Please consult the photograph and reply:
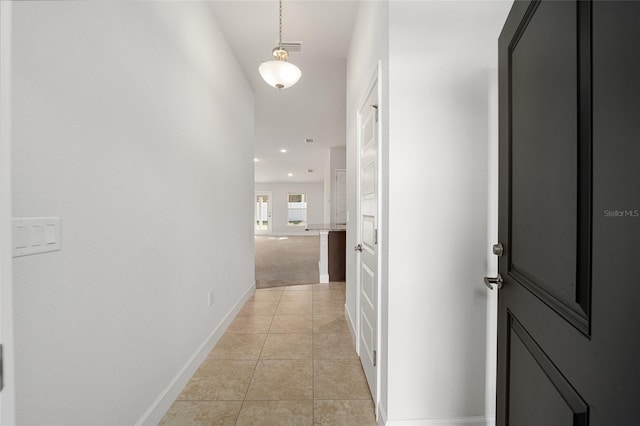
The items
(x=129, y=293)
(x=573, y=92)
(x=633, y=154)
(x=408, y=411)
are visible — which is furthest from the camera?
(x=408, y=411)

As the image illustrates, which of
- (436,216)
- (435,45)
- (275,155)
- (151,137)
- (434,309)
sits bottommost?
(434,309)

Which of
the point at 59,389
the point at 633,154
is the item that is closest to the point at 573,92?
the point at 633,154

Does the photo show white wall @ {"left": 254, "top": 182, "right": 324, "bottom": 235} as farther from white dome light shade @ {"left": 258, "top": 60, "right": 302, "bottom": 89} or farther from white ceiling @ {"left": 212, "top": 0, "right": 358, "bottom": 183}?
white dome light shade @ {"left": 258, "top": 60, "right": 302, "bottom": 89}

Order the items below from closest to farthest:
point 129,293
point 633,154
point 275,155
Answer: point 633,154, point 129,293, point 275,155

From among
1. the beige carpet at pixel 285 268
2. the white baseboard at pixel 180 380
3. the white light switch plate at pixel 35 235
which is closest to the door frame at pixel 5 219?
the white light switch plate at pixel 35 235

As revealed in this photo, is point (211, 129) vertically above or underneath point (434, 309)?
above

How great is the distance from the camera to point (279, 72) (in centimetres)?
231

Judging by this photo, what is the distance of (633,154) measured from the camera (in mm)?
536

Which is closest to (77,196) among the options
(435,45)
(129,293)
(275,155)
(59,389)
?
(129,293)

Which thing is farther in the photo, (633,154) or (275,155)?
(275,155)

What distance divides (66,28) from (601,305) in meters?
1.83

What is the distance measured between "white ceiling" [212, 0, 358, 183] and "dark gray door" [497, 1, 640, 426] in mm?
2114

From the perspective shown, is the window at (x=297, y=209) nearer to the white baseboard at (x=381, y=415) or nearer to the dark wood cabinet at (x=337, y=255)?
the dark wood cabinet at (x=337, y=255)

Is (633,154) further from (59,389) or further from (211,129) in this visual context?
(211,129)
